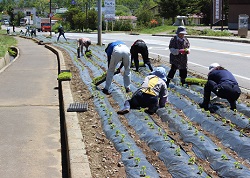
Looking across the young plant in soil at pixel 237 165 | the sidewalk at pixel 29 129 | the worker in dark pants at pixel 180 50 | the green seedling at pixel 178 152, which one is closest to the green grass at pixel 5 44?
the sidewalk at pixel 29 129

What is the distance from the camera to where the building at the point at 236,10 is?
50875 mm

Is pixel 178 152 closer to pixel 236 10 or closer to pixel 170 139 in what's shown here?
pixel 170 139

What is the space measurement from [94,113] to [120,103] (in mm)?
758

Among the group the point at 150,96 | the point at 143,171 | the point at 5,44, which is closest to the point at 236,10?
the point at 5,44

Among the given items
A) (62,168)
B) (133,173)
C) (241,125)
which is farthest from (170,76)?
(133,173)

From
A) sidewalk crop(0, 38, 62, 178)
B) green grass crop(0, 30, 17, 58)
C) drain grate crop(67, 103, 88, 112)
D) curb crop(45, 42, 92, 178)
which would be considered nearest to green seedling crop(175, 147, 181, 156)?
curb crop(45, 42, 92, 178)

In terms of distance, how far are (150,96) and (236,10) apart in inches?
1876

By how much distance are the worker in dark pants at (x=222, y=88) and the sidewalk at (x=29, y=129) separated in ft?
8.59

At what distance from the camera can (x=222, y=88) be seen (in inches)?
269

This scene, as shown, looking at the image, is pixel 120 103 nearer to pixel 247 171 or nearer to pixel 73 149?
pixel 73 149

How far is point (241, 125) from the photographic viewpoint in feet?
20.2

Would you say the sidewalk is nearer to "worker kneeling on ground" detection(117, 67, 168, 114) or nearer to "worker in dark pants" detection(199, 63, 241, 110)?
"worker kneeling on ground" detection(117, 67, 168, 114)

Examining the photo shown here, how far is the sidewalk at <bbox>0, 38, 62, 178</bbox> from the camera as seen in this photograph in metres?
5.70

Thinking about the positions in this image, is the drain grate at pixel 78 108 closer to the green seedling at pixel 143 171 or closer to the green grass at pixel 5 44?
the green seedling at pixel 143 171
